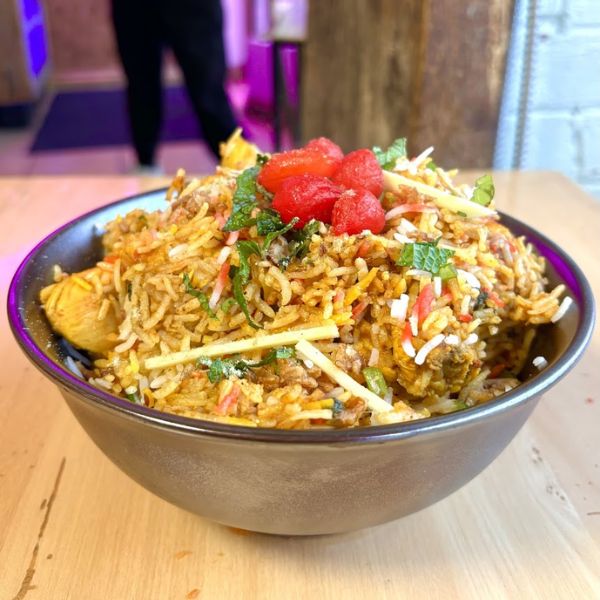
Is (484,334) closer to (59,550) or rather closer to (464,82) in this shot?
(59,550)

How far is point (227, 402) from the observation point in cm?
80

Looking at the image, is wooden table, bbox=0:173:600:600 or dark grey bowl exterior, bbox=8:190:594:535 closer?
dark grey bowl exterior, bbox=8:190:594:535

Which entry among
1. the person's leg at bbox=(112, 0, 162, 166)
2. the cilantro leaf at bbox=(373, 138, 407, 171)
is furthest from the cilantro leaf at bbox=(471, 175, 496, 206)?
the person's leg at bbox=(112, 0, 162, 166)

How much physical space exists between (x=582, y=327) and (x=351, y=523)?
1.21 ft

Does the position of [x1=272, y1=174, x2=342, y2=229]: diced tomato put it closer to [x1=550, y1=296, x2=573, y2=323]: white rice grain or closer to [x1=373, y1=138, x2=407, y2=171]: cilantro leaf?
[x1=373, y1=138, x2=407, y2=171]: cilantro leaf

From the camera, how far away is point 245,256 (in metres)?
0.91

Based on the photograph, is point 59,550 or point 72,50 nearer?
point 59,550

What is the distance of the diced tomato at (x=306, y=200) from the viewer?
910 mm

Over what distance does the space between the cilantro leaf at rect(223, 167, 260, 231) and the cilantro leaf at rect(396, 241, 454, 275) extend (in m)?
0.21

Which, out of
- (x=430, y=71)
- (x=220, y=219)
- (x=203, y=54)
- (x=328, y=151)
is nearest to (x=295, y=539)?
(x=220, y=219)

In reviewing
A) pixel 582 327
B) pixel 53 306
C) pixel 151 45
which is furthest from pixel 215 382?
pixel 151 45

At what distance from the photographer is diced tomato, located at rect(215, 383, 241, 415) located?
0.79m

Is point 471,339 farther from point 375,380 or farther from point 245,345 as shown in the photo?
point 245,345

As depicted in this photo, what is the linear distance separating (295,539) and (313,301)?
12.3 inches
